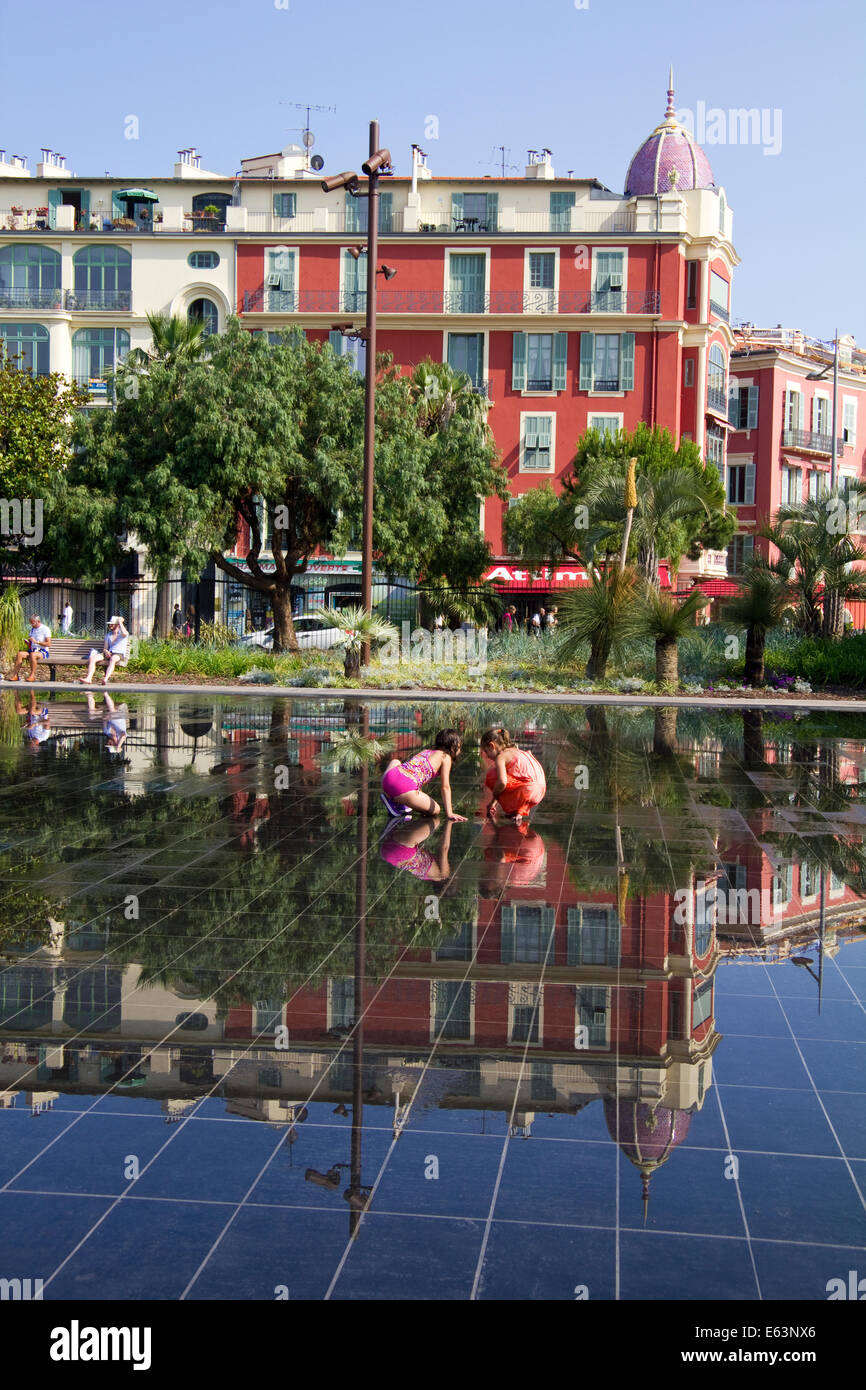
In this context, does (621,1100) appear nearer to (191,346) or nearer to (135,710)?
(135,710)

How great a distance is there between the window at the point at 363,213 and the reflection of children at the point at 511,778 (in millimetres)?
40352

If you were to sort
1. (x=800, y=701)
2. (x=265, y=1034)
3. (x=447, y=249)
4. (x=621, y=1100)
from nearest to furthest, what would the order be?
(x=621, y=1100)
(x=265, y=1034)
(x=800, y=701)
(x=447, y=249)

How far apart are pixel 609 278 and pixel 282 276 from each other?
1164cm

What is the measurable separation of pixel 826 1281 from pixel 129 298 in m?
48.9

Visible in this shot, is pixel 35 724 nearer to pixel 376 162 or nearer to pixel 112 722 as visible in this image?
pixel 112 722

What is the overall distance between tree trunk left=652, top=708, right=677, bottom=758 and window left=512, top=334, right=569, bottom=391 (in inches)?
1105

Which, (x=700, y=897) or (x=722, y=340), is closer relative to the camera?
(x=700, y=897)

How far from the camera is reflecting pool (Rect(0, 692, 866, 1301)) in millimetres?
4246

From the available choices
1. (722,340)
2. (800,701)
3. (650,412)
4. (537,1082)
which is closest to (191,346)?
(800,701)

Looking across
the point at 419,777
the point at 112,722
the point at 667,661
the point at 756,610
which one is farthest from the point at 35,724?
the point at 756,610

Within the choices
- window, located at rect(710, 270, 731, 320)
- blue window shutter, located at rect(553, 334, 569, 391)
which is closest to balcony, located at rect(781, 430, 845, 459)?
window, located at rect(710, 270, 731, 320)

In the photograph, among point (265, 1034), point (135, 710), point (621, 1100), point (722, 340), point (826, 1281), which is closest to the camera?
point (826, 1281)

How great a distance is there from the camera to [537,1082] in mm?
5617

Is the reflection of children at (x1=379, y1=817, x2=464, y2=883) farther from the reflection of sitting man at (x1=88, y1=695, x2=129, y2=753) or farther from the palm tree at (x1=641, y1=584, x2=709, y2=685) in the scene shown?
the palm tree at (x1=641, y1=584, x2=709, y2=685)
